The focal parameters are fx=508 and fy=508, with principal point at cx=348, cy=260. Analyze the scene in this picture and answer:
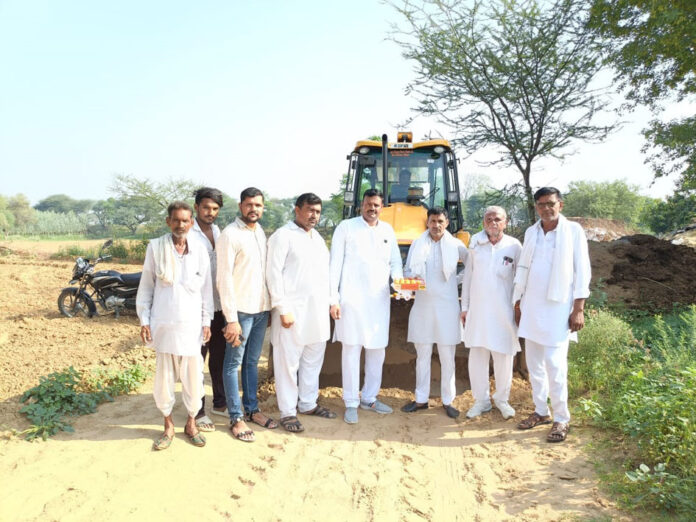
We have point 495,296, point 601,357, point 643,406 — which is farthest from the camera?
point 601,357

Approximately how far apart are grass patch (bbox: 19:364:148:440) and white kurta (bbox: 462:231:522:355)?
3.37m

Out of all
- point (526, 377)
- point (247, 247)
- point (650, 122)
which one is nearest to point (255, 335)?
point (247, 247)

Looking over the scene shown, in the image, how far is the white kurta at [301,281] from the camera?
4117mm

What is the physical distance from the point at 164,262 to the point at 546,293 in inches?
116

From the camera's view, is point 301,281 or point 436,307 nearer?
point 301,281

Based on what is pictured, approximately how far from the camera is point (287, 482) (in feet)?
11.3

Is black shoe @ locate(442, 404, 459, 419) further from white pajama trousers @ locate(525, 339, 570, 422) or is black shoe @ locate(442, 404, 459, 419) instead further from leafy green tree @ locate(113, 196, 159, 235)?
leafy green tree @ locate(113, 196, 159, 235)

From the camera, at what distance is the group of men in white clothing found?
12.1 feet

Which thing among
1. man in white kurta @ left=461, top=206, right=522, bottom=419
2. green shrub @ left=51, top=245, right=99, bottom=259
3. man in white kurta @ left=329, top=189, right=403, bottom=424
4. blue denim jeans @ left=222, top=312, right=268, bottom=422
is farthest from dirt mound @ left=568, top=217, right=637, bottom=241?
green shrub @ left=51, top=245, right=99, bottom=259

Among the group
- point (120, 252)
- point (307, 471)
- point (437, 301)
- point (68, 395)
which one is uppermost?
point (120, 252)

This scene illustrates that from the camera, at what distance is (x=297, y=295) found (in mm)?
4234

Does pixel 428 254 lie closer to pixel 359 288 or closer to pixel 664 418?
pixel 359 288

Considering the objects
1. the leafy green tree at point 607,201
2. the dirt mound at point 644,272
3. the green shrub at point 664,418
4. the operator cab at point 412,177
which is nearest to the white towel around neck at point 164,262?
the green shrub at point 664,418

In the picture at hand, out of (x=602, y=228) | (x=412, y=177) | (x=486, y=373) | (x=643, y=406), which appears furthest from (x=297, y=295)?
(x=602, y=228)
